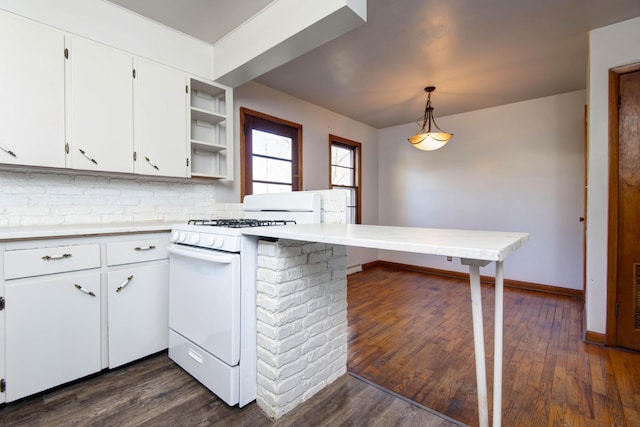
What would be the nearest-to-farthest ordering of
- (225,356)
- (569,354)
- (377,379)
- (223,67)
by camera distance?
(225,356) → (377,379) → (569,354) → (223,67)

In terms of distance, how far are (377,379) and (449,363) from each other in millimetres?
563

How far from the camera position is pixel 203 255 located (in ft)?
5.30

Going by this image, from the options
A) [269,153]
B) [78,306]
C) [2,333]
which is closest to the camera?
[2,333]

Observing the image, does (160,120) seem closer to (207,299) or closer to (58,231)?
(58,231)

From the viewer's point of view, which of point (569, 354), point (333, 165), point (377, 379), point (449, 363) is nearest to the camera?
point (377, 379)

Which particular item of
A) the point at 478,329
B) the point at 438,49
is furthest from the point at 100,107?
the point at 438,49

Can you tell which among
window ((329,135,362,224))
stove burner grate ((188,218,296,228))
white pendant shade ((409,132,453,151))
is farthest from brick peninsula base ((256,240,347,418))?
window ((329,135,362,224))

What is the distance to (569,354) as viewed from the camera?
2.18 m

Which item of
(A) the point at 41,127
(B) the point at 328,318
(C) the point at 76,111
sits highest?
(C) the point at 76,111

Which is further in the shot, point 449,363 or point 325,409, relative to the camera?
point 449,363

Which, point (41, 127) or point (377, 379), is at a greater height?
point (41, 127)

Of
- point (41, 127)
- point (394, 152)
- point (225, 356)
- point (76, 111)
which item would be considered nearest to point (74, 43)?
point (76, 111)

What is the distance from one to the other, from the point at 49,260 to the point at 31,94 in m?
1.00

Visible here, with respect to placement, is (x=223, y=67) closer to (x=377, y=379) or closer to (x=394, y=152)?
(x=377, y=379)
